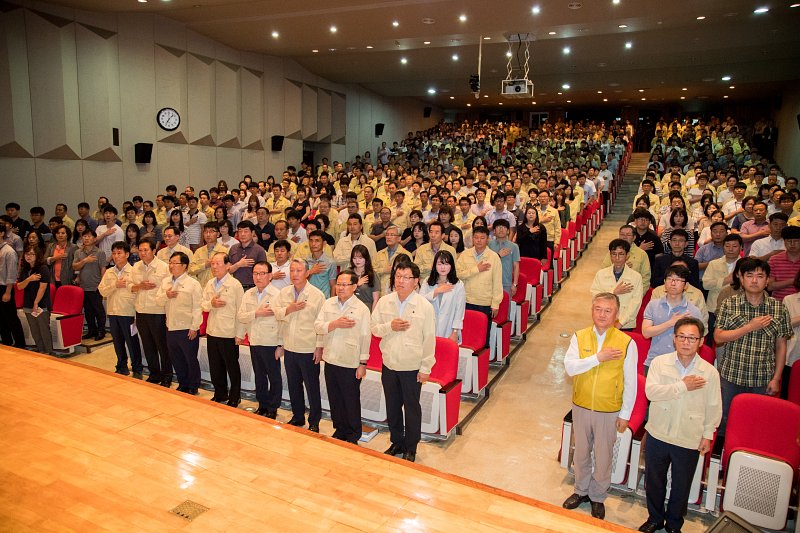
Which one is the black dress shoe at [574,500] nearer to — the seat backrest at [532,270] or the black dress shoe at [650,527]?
the black dress shoe at [650,527]

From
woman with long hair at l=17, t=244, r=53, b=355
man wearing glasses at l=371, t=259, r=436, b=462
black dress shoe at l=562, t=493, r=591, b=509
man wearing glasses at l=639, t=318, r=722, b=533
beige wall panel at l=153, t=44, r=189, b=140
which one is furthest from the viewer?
beige wall panel at l=153, t=44, r=189, b=140

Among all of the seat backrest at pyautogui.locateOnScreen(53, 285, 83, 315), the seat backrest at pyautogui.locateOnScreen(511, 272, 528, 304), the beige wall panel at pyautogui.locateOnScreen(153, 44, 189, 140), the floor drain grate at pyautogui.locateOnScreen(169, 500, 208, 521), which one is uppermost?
the beige wall panel at pyautogui.locateOnScreen(153, 44, 189, 140)

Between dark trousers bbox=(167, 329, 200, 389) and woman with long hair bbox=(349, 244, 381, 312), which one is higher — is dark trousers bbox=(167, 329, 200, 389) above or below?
below

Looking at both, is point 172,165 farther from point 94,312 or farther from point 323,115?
point 323,115

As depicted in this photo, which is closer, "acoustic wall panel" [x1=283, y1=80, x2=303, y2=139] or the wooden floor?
the wooden floor

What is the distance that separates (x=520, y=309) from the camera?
22.7 feet

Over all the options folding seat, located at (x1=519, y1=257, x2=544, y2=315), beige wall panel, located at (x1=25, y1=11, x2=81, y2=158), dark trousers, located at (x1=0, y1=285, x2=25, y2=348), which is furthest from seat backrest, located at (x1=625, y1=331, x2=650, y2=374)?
beige wall panel, located at (x1=25, y1=11, x2=81, y2=158)

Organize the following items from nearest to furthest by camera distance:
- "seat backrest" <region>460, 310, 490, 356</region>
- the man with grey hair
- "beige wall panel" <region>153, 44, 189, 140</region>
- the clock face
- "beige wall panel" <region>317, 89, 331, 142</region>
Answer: the man with grey hair
"seat backrest" <region>460, 310, 490, 356</region>
"beige wall panel" <region>153, 44, 189, 140</region>
the clock face
"beige wall panel" <region>317, 89, 331, 142</region>

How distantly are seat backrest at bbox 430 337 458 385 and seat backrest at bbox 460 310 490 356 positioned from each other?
0.73m

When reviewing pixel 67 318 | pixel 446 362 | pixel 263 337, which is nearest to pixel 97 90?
pixel 67 318

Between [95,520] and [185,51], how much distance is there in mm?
12985

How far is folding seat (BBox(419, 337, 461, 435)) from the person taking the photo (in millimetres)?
4684

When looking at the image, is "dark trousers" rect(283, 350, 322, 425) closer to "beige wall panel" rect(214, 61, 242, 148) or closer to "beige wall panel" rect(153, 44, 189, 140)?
"beige wall panel" rect(153, 44, 189, 140)

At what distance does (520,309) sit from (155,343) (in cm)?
426
